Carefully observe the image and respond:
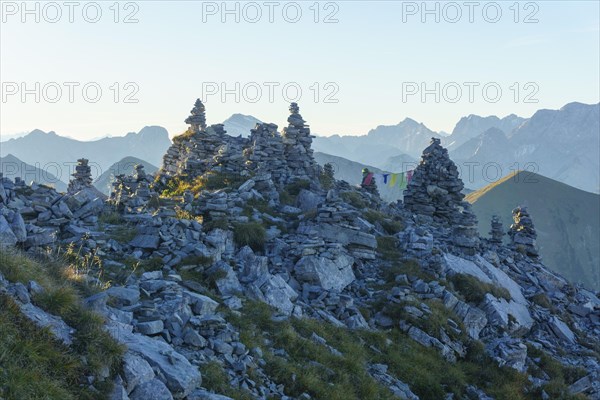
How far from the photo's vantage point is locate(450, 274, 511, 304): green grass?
77.7 feet

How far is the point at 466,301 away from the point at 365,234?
5.79m

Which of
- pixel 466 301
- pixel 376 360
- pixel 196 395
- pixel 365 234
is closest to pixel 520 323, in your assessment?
pixel 466 301

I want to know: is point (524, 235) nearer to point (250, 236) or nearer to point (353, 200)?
point (353, 200)

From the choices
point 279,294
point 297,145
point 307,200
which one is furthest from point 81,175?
point 279,294

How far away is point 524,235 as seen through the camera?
38.8 metres

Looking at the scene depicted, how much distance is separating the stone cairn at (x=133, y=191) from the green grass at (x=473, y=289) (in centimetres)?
1722

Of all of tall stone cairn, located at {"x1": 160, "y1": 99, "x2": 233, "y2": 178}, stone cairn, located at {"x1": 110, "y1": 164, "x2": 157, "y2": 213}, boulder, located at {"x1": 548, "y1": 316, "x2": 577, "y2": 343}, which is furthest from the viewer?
tall stone cairn, located at {"x1": 160, "y1": 99, "x2": 233, "y2": 178}

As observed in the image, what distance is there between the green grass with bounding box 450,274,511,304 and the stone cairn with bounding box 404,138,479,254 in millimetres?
15262

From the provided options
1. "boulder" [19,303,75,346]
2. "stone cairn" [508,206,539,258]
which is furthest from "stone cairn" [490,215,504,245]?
"boulder" [19,303,75,346]

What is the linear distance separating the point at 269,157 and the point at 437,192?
49.9 ft

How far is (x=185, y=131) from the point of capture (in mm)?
47000

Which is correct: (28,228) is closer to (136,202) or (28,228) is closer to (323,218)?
(136,202)

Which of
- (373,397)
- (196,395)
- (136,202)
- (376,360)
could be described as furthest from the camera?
(136,202)

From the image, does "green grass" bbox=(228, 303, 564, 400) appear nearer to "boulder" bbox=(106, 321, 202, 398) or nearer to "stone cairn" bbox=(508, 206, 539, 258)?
"boulder" bbox=(106, 321, 202, 398)
